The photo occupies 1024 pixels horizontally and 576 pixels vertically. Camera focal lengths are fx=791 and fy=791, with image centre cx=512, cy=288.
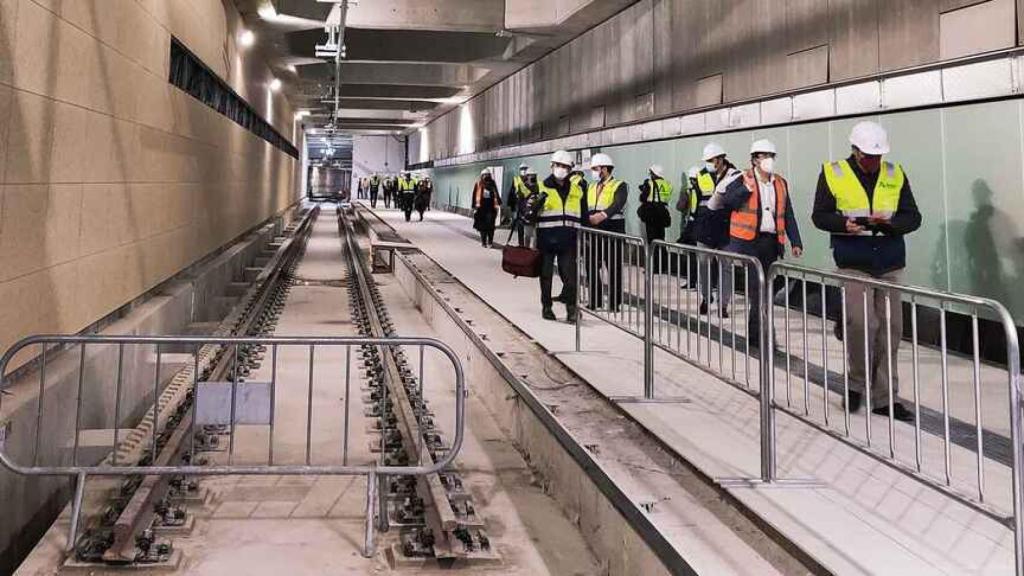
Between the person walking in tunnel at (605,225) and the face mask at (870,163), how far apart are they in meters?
2.04

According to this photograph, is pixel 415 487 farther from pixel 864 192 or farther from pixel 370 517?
pixel 864 192

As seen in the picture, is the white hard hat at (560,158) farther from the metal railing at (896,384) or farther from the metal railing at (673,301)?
the metal railing at (896,384)

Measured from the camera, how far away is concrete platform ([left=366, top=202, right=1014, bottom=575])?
3.05 meters

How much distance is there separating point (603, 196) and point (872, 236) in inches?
156

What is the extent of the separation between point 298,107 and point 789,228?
33046mm

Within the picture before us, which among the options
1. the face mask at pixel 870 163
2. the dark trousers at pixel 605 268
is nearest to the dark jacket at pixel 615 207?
the dark trousers at pixel 605 268

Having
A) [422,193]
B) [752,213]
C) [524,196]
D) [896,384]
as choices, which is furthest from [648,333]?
[422,193]

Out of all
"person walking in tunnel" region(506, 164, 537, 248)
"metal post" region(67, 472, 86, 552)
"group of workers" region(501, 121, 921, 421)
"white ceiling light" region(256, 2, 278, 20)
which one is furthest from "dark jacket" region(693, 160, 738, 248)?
"white ceiling light" region(256, 2, 278, 20)

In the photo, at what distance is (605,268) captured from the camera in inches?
284

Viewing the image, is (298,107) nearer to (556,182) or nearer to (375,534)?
(556,182)

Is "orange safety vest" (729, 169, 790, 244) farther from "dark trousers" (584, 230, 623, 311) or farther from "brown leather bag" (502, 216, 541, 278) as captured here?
"brown leather bag" (502, 216, 541, 278)

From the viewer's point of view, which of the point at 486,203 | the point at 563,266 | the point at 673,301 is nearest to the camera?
the point at 673,301

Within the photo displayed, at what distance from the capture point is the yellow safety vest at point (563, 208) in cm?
834

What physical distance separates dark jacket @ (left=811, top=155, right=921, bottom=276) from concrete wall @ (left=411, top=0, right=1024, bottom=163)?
2.76 meters
